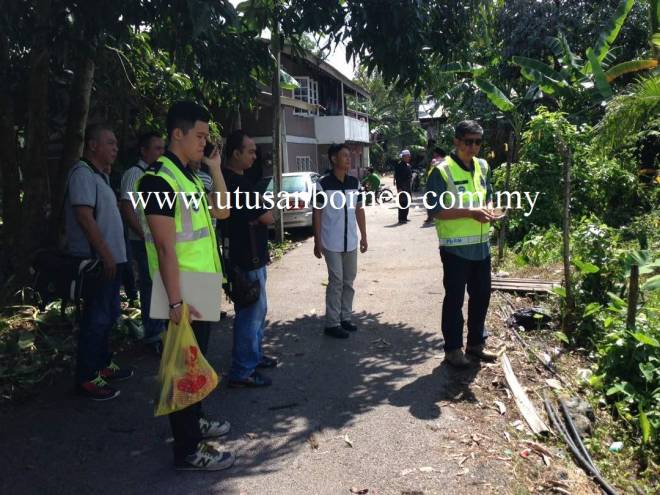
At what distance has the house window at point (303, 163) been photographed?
25.1 metres

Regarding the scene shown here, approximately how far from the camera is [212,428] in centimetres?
387

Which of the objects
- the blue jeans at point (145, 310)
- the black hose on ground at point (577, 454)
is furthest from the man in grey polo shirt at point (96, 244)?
the black hose on ground at point (577, 454)

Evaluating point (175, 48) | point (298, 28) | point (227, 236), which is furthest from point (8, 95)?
point (227, 236)

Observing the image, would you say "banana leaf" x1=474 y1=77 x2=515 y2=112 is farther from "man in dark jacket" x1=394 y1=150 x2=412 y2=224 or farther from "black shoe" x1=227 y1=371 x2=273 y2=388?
"black shoe" x1=227 y1=371 x2=273 y2=388

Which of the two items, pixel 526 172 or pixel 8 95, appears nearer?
pixel 8 95

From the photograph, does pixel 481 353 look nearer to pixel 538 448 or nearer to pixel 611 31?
pixel 538 448

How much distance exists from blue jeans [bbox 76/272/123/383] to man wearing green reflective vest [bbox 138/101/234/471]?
1305mm

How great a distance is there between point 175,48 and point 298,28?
1.43 meters

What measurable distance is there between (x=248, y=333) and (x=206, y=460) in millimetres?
1296

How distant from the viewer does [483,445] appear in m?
3.71

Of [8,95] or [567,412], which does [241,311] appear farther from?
[8,95]

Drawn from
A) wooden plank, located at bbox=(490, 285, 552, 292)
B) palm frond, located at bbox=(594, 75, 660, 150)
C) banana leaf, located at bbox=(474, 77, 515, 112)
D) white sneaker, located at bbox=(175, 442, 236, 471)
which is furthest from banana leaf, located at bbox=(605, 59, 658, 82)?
white sneaker, located at bbox=(175, 442, 236, 471)

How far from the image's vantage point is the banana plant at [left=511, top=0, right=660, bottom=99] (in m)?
9.60

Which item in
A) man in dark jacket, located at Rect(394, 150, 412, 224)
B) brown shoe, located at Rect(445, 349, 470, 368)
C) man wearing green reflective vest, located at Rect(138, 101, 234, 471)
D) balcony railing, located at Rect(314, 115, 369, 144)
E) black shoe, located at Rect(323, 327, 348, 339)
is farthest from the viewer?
balcony railing, located at Rect(314, 115, 369, 144)
